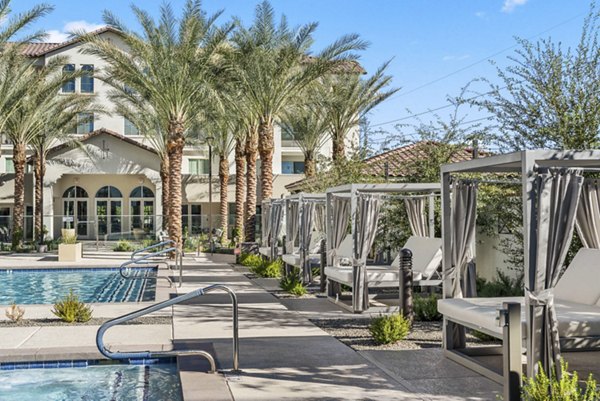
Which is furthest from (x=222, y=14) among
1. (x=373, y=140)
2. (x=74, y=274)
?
(x=74, y=274)

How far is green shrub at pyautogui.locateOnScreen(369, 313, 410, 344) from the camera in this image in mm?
9898

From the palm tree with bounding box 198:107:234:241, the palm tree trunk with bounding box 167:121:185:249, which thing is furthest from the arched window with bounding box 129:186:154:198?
the palm tree trunk with bounding box 167:121:185:249

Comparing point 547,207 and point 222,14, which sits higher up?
point 222,14

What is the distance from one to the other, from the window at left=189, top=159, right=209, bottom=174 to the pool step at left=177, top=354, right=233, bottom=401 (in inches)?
1570

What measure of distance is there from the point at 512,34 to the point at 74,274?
16934mm

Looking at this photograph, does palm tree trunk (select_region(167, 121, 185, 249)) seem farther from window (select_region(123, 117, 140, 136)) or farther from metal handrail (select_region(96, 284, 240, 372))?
window (select_region(123, 117, 140, 136))

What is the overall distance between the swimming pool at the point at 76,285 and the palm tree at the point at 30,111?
31.1ft

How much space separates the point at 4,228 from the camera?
1512 inches

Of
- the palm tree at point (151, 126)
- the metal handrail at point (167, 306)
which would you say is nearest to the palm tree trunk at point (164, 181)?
the palm tree at point (151, 126)

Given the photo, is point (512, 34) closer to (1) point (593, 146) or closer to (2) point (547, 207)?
(1) point (593, 146)

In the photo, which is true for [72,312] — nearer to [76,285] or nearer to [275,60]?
[76,285]

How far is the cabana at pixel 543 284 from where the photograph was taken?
7.06 metres

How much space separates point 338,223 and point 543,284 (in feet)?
27.5

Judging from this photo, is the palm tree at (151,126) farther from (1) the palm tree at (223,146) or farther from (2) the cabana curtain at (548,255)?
(2) the cabana curtain at (548,255)
